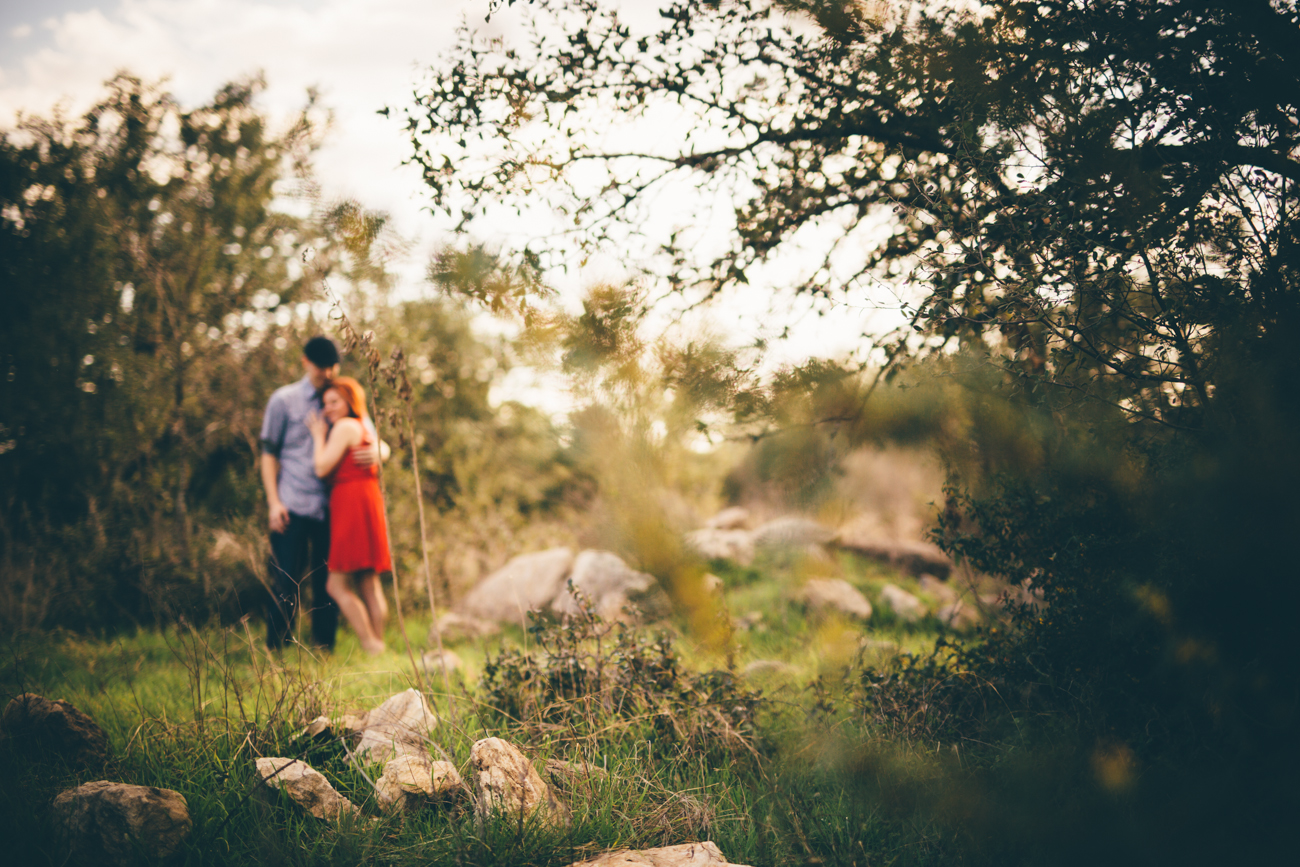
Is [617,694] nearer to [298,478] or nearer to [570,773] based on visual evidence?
[570,773]

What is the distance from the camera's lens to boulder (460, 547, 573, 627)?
4.98 metres

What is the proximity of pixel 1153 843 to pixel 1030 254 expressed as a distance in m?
1.65

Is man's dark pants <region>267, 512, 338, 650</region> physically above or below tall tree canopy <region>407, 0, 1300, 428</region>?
below

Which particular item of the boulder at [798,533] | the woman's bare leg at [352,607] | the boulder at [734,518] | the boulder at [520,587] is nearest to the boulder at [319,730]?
the woman's bare leg at [352,607]

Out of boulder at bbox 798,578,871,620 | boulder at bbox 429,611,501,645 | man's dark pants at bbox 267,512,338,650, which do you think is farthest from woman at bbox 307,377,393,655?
boulder at bbox 798,578,871,620

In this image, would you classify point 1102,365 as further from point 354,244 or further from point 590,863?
point 354,244

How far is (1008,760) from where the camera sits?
2021 millimetres

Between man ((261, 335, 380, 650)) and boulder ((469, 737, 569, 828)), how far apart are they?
2.04 m

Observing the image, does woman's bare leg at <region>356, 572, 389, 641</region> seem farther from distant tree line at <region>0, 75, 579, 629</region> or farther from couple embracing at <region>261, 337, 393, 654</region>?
distant tree line at <region>0, 75, 579, 629</region>

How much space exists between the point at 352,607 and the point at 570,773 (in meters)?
2.14

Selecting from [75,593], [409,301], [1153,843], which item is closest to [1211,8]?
[1153,843]

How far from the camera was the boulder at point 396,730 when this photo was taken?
213 cm

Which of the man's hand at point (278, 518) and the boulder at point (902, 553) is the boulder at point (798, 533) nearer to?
the boulder at point (902, 553)

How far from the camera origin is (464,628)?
455 cm
